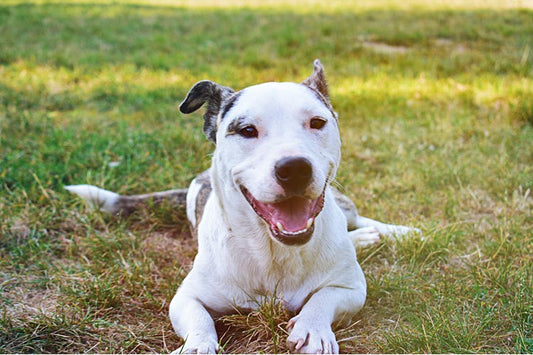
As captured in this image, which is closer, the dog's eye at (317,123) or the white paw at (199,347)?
the white paw at (199,347)

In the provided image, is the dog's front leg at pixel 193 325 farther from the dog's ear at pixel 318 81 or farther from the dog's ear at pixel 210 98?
the dog's ear at pixel 318 81

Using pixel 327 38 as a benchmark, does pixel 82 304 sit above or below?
below

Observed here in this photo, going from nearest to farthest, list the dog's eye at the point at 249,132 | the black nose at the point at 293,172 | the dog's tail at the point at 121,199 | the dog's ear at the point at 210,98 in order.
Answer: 1. the black nose at the point at 293,172
2. the dog's eye at the point at 249,132
3. the dog's ear at the point at 210,98
4. the dog's tail at the point at 121,199

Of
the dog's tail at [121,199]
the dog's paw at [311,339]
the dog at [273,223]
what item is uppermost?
the dog at [273,223]

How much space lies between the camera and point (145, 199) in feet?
14.2

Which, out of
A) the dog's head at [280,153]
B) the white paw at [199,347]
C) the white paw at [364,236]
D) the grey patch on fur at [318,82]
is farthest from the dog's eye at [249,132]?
the white paw at [364,236]

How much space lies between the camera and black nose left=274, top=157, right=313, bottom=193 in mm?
2396

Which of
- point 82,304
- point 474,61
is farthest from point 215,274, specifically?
point 474,61

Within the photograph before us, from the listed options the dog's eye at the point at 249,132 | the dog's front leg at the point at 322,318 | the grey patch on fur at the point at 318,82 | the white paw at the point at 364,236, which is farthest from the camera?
the white paw at the point at 364,236

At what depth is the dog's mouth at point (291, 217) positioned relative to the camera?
2555 millimetres

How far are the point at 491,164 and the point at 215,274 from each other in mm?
3218

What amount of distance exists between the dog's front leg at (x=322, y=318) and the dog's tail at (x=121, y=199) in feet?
6.22

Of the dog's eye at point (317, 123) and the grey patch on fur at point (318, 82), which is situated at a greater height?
the grey patch on fur at point (318, 82)

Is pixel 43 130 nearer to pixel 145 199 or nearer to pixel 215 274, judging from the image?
pixel 145 199
